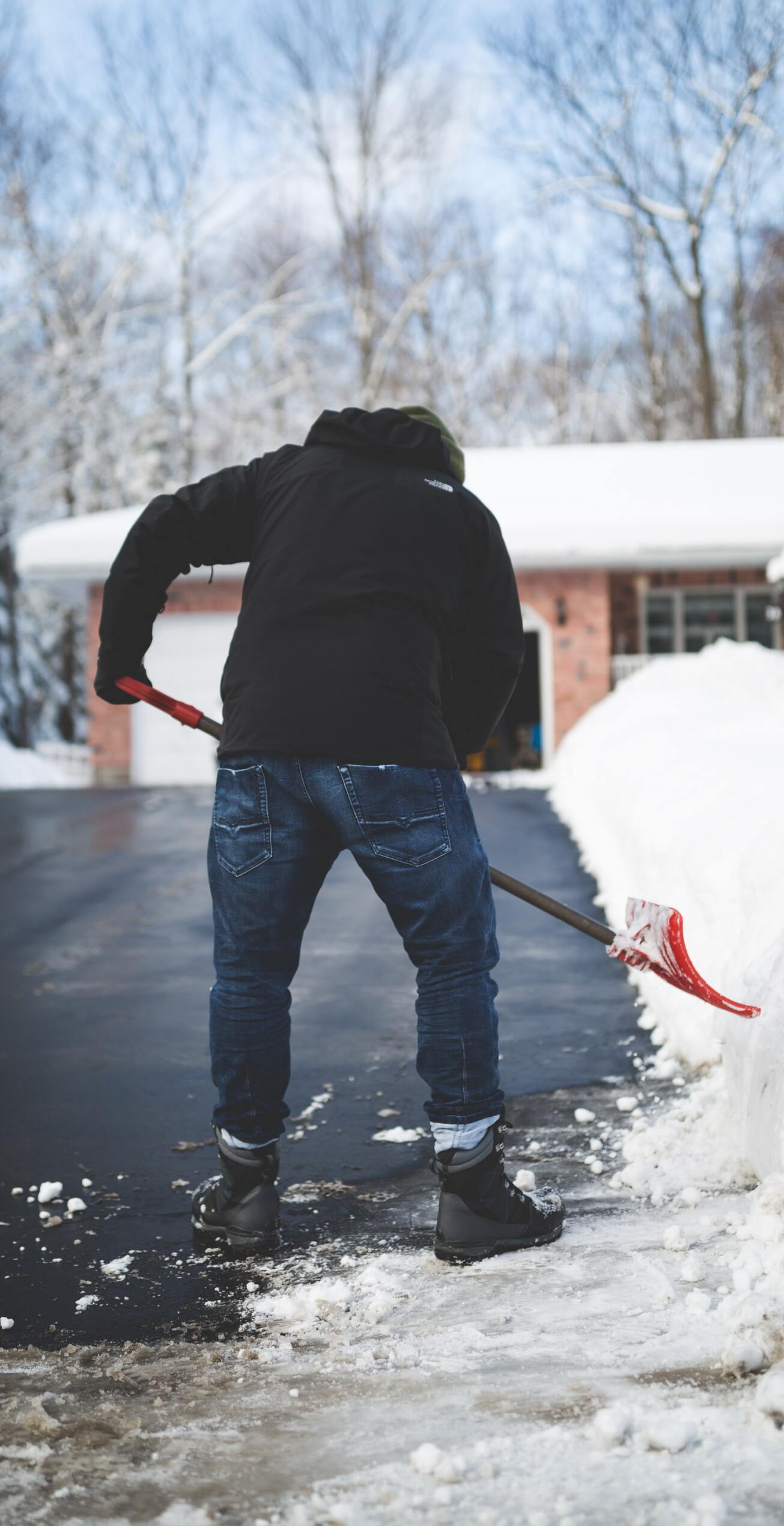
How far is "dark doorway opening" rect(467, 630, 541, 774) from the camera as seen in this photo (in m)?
19.3

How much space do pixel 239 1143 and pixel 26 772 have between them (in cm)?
1604

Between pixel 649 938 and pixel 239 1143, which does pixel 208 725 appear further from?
pixel 649 938

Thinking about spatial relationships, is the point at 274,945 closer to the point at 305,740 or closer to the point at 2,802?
the point at 305,740

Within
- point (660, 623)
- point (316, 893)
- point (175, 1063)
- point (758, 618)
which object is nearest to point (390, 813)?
point (316, 893)

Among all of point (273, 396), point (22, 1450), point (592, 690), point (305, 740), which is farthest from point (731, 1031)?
point (273, 396)

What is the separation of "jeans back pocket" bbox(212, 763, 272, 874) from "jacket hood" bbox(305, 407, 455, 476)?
0.67 meters

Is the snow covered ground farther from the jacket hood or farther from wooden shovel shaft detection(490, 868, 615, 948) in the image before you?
the jacket hood

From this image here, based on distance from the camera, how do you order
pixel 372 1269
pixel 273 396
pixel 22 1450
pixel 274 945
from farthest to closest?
pixel 273 396 < pixel 274 945 < pixel 372 1269 < pixel 22 1450

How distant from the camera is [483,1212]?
241 cm

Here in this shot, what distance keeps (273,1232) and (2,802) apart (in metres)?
9.42

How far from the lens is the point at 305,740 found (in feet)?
7.95

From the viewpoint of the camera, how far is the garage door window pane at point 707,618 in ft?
56.6

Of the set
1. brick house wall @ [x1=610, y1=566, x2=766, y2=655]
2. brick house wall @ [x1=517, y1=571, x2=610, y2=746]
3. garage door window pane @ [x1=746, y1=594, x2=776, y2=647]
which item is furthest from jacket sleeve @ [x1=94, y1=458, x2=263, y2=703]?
garage door window pane @ [x1=746, y1=594, x2=776, y2=647]

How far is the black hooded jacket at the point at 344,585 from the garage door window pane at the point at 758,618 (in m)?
15.3
